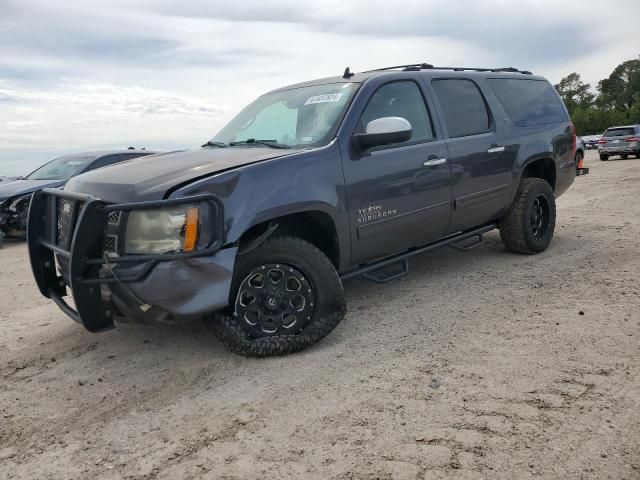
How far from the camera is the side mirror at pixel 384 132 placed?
373cm

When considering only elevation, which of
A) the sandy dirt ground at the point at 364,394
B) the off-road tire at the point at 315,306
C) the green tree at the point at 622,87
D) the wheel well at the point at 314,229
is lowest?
the sandy dirt ground at the point at 364,394

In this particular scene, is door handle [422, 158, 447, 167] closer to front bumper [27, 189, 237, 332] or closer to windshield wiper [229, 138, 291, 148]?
windshield wiper [229, 138, 291, 148]

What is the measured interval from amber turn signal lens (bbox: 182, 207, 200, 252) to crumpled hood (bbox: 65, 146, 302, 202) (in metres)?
0.19

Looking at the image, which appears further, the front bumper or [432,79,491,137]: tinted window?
[432,79,491,137]: tinted window

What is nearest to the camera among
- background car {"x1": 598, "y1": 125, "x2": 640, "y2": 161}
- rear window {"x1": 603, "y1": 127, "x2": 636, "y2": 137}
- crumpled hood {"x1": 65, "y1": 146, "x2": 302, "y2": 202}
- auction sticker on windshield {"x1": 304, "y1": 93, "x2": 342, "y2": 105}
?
crumpled hood {"x1": 65, "y1": 146, "x2": 302, "y2": 202}

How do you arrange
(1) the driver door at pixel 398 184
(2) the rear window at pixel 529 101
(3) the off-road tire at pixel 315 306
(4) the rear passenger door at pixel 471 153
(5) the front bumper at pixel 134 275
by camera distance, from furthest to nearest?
(2) the rear window at pixel 529 101 → (4) the rear passenger door at pixel 471 153 → (1) the driver door at pixel 398 184 → (3) the off-road tire at pixel 315 306 → (5) the front bumper at pixel 134 275

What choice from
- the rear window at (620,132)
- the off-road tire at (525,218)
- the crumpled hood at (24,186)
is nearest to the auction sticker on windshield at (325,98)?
the off-road tire at (525,218)

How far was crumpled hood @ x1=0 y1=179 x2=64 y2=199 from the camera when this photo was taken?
8867 millimetres

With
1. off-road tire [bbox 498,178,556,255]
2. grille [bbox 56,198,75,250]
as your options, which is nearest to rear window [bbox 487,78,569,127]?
off-road tire [bbox 498,178,556,255]

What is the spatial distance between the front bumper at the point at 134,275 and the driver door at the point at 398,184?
1.17m

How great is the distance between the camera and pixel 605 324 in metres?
3.67

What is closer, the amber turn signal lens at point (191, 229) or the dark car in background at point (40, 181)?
the amber turn signal lens at point (191, 229)

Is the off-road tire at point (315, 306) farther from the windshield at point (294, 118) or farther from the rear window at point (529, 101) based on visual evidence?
the rear window at point (529, 101)

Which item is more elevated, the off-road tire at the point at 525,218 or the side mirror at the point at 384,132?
the side mirror at the point at 384,132
